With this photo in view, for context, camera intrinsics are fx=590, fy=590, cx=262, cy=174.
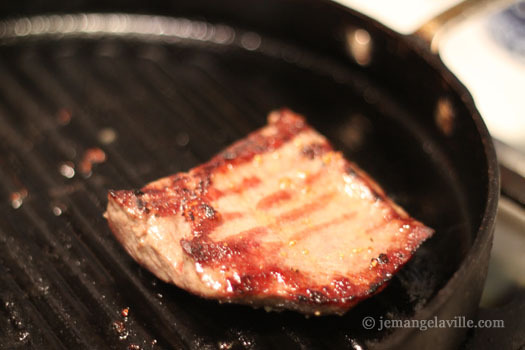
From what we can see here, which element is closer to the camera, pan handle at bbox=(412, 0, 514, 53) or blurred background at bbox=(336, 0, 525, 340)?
blurred background at bbox=(336, 0, 525, 340)

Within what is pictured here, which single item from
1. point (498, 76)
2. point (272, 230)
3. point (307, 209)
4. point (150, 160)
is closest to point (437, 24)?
point (498, 76)

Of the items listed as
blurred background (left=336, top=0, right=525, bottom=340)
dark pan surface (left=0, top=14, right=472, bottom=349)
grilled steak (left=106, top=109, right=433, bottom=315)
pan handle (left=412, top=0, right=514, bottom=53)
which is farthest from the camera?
pan handle (left=412, top=0, right=514, bottom=53)

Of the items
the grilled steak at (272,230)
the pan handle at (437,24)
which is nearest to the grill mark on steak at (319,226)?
the grilled steak at (272,230)

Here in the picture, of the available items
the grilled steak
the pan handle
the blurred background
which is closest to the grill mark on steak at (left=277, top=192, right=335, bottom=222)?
the grilled steak

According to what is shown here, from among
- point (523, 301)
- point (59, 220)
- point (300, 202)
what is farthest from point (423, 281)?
point (59, 220)

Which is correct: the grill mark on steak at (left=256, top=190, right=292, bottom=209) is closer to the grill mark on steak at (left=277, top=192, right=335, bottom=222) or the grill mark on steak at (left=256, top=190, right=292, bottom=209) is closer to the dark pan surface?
the grill mark on steak at (left=277, top=192, right=335, bottom=222)

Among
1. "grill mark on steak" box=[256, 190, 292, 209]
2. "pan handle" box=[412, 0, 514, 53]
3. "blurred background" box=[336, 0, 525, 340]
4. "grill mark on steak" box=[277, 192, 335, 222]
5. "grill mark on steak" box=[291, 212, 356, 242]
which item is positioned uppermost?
"pan handle" box=[412, 0, 514, 53]
